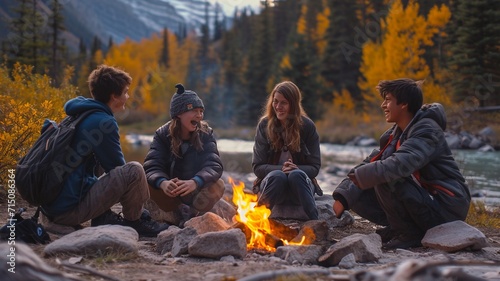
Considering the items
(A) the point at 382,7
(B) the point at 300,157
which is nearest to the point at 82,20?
(A) the point at 382,7

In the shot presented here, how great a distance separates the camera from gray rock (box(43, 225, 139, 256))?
4.30 meters

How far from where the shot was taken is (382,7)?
3919 cm

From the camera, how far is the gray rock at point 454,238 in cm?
494

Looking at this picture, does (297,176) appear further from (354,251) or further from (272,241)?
(354,251)

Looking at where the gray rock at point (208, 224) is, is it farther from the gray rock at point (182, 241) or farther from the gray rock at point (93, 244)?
the gray rock at point (93, 244)

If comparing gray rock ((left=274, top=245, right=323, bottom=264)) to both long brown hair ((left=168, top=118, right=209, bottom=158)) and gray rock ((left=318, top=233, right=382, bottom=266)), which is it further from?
long brown hair ((left=168, top=118, right=209, bottom=158))

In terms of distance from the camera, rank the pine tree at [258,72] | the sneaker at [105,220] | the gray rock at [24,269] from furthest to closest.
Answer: the pine tree at [258,72]
the sneaker at [105,220]
the gray rock at [24,269]

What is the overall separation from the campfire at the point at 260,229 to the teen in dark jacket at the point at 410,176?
1.90 feet

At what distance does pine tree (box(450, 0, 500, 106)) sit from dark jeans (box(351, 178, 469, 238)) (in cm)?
2332

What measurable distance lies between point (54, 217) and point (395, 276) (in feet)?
11.7

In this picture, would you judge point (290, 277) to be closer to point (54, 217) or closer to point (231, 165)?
point (54, 217)

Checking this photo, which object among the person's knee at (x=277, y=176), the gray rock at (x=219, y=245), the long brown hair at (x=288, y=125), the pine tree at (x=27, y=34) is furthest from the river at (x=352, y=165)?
the pine tree at (x=27, y=34)

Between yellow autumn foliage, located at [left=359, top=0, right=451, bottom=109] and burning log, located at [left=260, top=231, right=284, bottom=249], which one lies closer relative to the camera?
burning log, located at [left=260, top=231, right=284, bottom=249]

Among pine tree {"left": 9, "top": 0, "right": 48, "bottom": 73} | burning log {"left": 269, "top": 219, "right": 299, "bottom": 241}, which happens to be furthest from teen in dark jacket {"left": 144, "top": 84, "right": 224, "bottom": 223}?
pine tree {"left": 9, "top": 0, "right": 48, "bottom": 73}
